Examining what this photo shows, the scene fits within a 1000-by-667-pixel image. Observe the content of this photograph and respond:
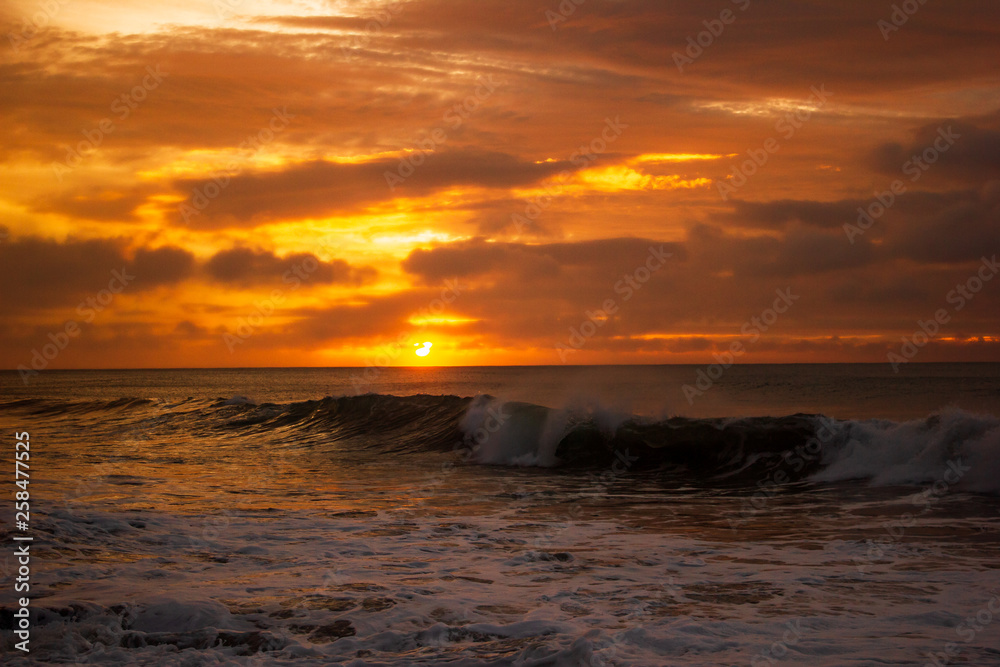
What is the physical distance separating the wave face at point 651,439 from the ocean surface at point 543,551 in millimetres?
98

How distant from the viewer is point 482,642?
5672 mm

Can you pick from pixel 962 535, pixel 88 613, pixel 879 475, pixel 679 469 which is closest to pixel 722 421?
pixel 679 469

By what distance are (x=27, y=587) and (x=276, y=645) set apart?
113 inches

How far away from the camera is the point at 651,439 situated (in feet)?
65.1

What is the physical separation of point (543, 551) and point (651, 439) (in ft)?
38.3

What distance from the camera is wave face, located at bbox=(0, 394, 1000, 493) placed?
1475cm

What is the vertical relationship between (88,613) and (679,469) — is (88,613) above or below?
above

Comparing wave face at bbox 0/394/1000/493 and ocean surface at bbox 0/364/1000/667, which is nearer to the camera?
ocean surface at bbox 0/364/1000/667

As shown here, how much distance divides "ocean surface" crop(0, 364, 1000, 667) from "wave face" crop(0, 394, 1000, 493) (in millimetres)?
98

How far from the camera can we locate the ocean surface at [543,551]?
18.5 ft

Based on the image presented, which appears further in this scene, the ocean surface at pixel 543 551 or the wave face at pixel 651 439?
the wave face at pixel 651 439

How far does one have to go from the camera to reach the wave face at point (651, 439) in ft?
48.4

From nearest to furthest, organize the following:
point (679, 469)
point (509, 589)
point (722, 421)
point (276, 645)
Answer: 1. point (276, 645)
2. point (509, 589)
3. point (679, 469)
4. point (722, 421)

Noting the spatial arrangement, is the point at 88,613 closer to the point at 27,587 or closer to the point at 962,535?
the point at 27,587
